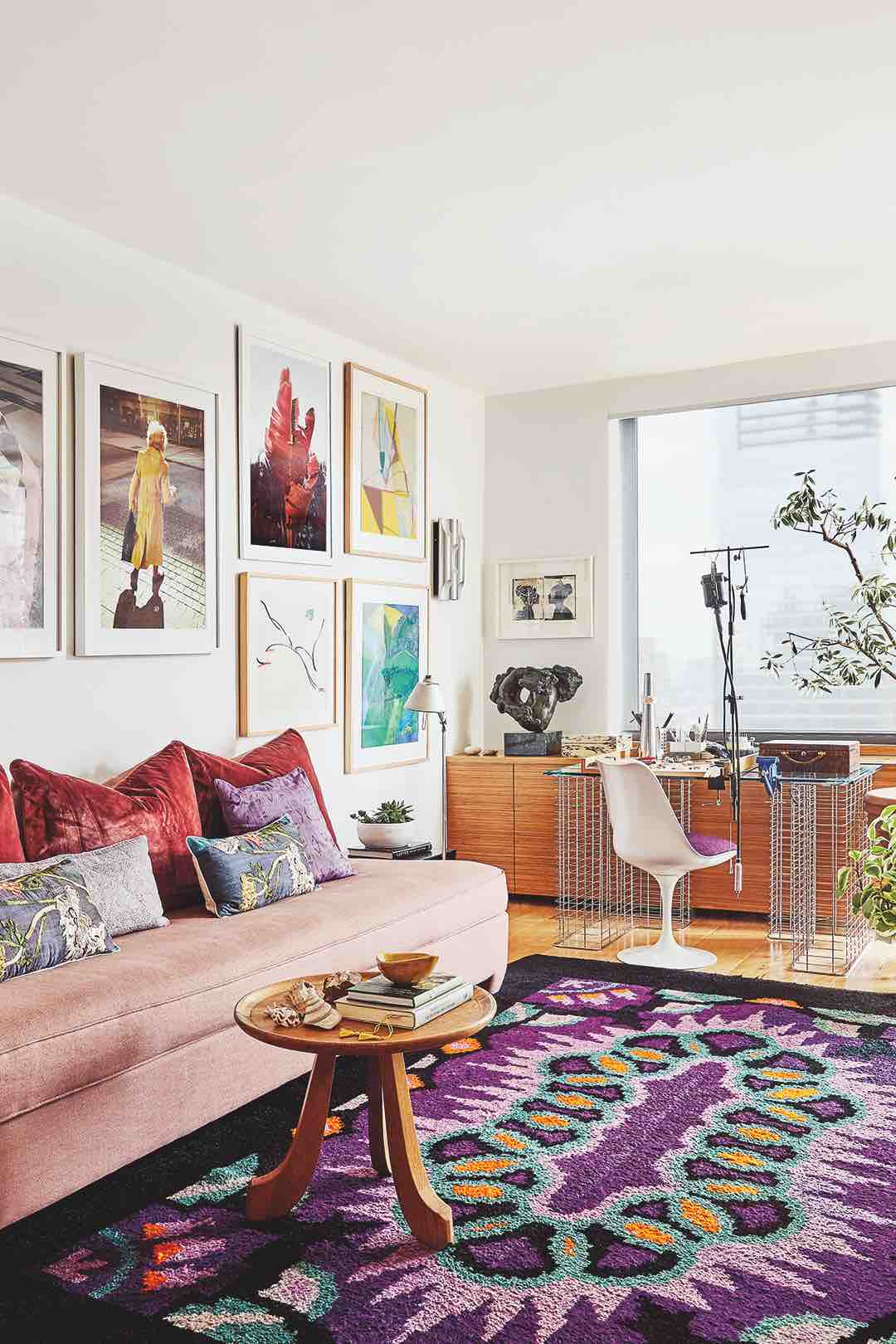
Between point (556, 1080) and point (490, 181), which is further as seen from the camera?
point (490, 181)

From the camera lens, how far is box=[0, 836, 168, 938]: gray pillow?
327 centimetres

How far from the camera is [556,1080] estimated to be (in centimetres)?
338

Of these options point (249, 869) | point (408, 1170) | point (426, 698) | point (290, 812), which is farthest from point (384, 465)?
point (408, 1170)

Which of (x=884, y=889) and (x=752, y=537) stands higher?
(x=752, y=537)

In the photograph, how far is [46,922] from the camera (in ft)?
9.54

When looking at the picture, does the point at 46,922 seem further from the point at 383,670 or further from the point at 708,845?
the point at 383,670

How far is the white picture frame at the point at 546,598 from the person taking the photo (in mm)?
6457

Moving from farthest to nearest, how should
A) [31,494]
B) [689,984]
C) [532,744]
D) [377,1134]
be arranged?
[532,744], [689,984], [31,494], [377,1134]

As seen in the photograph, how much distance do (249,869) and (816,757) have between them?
7.99ft

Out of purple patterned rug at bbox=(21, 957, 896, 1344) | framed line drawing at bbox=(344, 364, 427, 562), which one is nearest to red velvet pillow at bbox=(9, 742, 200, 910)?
purple patterned rug at bbox=(21, 957, 896, 1344)

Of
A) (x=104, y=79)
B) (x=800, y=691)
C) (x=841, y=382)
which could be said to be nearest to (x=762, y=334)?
(x=841, y=382)

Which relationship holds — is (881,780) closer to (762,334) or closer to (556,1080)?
(762,334)

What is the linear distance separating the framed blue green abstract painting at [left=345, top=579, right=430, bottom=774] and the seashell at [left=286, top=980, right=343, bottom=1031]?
285 cm

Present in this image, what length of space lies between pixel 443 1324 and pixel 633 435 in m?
5.17
